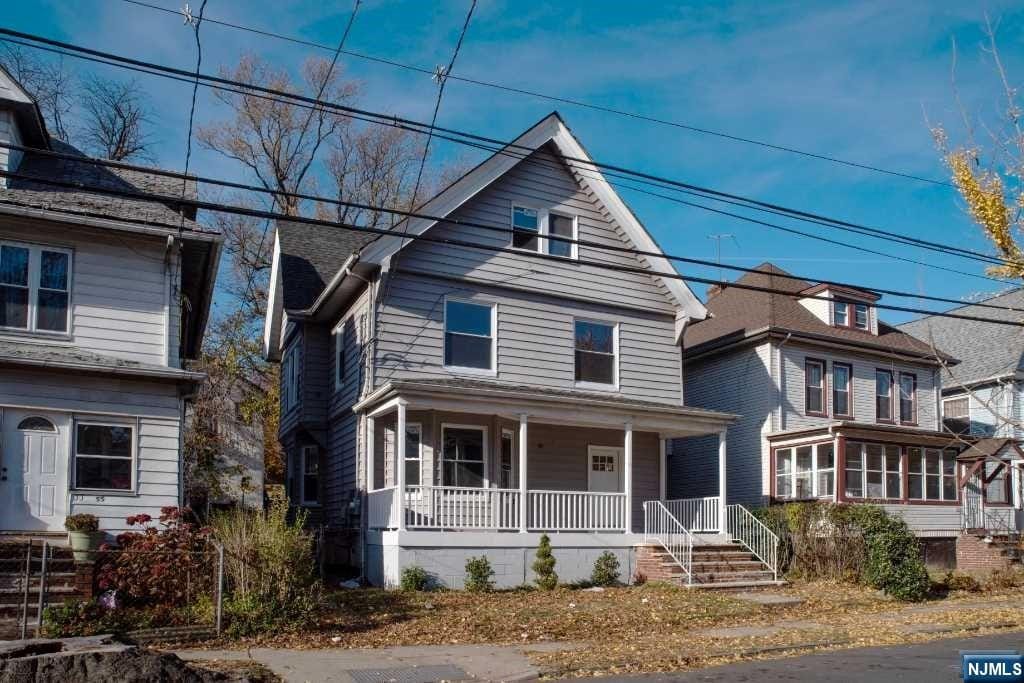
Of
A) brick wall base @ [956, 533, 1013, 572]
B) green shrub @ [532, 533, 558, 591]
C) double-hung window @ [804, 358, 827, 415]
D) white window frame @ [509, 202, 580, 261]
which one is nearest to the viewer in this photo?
green shrub @ [532, 533, 558, 591]

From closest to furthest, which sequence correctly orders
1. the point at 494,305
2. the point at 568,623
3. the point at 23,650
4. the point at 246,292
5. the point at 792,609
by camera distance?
the point at 23,650, the point at 568,623, the point at 792,609, the point at 494,305, the point at 246,292

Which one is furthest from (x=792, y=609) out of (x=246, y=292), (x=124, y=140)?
(x=124, y=140)

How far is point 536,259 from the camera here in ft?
72.1

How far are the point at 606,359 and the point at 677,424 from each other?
2.26 metres

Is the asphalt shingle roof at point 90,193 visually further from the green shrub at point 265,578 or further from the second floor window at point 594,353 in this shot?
the second floor window at point 594,353

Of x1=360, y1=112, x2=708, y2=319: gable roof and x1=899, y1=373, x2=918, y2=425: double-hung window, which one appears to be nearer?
x1=360, y1=112, x2=708, y2=319: gable roof

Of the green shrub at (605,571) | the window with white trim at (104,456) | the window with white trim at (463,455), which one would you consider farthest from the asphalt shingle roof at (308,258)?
the green shrub at (605,571)

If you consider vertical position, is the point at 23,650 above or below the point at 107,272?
below

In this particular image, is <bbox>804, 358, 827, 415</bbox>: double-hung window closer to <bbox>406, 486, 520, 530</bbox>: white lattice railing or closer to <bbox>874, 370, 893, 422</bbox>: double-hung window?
<bbox>874, 370, 893, 422</bbox>: double-hung window

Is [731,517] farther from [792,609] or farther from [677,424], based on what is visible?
[792,609]

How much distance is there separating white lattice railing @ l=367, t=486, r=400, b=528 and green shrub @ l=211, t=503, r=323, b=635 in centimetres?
507

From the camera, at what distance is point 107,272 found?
55.6 ft

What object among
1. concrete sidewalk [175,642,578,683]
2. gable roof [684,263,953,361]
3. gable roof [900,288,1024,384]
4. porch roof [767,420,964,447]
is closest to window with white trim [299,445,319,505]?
gable roof [684,263,953,361]

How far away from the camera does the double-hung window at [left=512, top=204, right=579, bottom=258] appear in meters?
22.1
